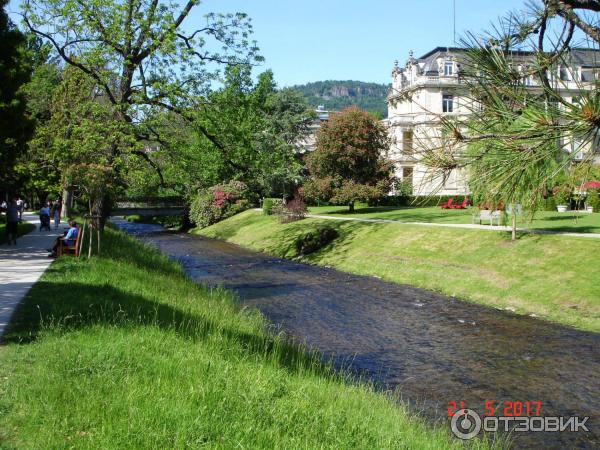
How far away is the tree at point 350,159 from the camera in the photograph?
136ft

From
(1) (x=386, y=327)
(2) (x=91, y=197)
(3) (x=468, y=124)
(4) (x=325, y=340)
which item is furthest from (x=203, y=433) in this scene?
(2) (x=91, y=197)

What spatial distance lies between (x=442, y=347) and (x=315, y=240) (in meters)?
19.8

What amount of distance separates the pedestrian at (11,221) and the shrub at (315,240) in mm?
14894

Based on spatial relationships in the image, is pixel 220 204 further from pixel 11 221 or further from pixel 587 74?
pixel 587 74

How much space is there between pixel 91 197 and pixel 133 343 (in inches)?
454

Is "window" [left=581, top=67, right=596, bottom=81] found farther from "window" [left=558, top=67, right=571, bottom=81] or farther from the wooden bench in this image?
the wooden bench

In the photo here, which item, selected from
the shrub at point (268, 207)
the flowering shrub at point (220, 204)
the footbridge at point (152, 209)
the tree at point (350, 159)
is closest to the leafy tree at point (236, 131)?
the tree at point (350, 159)

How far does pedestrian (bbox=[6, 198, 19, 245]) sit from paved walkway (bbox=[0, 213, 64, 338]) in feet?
1.32

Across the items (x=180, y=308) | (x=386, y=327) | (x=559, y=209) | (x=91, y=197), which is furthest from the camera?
(x=559, y=209)

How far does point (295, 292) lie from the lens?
66.4 feet

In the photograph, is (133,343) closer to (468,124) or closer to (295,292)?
(468,124)

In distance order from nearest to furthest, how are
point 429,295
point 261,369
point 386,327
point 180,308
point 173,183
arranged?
point 261,369, point 180,308, point 386,327, point 429,295, point 173,183

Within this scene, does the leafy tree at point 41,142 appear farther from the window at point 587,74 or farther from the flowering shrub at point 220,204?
the window at point 587,74
